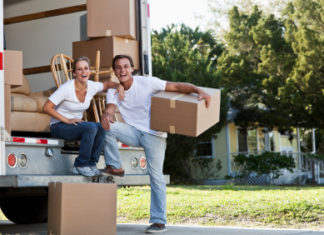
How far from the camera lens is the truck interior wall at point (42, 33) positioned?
7.76m

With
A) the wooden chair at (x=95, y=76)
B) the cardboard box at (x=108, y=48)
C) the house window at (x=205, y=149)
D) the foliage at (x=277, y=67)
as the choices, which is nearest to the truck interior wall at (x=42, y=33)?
the cardboard box at (x=108, y=48)

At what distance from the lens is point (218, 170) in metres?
21.8

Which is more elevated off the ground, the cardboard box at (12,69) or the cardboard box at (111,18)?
the cardboard box at (111,18)

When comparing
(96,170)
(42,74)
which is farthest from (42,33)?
(96,170)

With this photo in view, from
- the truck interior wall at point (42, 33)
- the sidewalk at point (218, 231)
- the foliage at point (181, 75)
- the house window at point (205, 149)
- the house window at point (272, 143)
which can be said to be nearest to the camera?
the sidewalk at point (218, 231)

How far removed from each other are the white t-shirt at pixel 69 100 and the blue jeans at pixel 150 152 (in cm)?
40

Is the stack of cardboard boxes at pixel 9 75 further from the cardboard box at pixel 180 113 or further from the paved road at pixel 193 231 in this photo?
the paved road at pixel 193 231

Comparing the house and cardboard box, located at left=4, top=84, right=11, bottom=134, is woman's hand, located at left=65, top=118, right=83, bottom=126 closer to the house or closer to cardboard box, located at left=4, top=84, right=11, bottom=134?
cardboard box, located at left=4, top=84, right=11, bottom=134

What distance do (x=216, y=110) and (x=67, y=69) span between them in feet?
6.94

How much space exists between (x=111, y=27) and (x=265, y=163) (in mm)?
14181

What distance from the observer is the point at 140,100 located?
614 centimetres

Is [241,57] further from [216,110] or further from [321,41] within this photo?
[216,110]

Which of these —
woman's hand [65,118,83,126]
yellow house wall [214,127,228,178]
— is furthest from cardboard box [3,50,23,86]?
yellow house wall [214,127,228,178]

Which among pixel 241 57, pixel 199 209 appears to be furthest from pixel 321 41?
pixel 199 209
